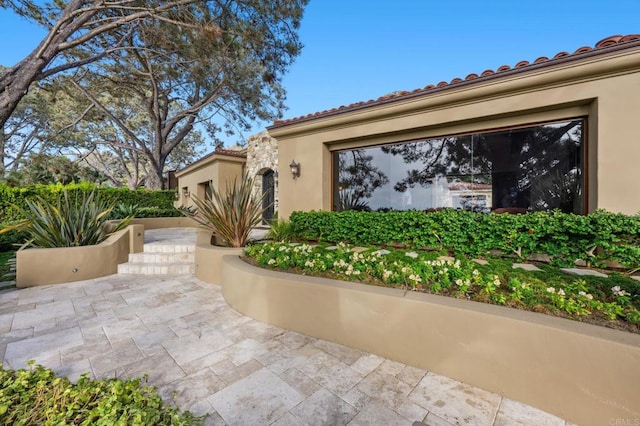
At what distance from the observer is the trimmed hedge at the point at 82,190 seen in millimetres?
8657

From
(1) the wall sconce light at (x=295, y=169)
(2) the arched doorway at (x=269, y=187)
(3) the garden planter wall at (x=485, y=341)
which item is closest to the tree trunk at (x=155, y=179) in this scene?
(2) the arched doorway at (x=269, y=187)

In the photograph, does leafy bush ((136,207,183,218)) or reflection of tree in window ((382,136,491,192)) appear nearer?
reflection of tree in window ((382,136,491,192))

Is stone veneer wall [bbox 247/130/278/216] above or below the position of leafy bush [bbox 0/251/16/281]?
above

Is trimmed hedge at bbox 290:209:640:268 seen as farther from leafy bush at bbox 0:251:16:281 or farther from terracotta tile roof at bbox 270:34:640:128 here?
leafy bush at bbox 0:251:16:281

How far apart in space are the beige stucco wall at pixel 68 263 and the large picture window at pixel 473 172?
5.14 m

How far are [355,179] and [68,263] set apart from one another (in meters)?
6.26

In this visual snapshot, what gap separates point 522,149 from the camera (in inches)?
187

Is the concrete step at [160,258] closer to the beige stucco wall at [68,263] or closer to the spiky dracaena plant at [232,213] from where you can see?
the beige stucco wall at [68,263]

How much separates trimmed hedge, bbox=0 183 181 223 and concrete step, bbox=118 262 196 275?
87.2 inches

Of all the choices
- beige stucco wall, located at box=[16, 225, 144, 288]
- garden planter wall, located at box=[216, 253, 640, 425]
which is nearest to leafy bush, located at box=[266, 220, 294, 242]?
garden planter wall, located at box=[216, 253, 640, 425]

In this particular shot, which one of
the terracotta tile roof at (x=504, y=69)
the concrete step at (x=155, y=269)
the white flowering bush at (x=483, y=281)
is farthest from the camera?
the concrete step at (x=155, y=269)

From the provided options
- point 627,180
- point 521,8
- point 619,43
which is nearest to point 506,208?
point 627,180

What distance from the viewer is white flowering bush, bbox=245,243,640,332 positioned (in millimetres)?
2105

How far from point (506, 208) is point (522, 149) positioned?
1.11 metres
